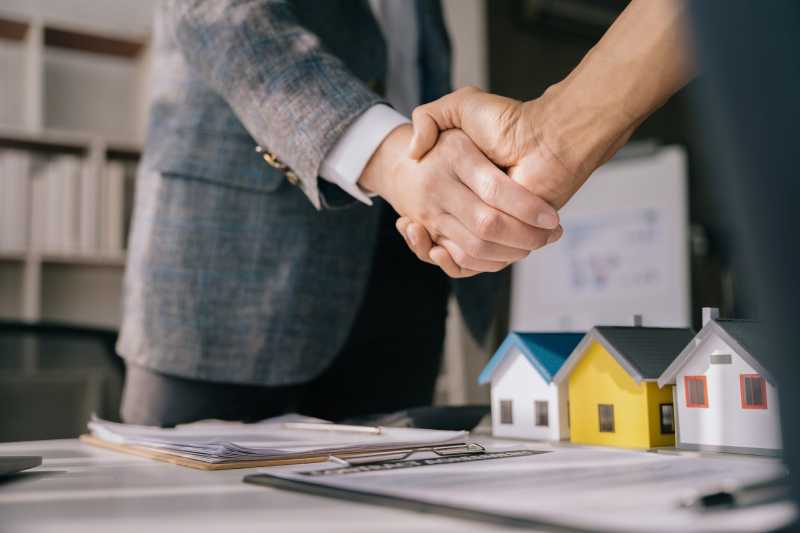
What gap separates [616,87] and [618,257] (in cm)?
210

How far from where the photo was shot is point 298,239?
1009mm

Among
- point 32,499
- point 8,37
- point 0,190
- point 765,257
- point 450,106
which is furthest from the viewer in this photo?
point 8,37

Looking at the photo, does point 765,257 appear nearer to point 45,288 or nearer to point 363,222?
point 363,222

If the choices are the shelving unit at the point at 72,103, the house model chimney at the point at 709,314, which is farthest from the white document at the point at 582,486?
the shelving unit at the point at 72,103

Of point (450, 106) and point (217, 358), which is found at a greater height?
point (450, 106)

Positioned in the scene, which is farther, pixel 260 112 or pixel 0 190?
pixel 0 190

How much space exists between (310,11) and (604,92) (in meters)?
0.46

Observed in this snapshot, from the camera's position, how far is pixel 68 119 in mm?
2436

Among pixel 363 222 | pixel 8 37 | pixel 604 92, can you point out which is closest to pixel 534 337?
pixel 604 92

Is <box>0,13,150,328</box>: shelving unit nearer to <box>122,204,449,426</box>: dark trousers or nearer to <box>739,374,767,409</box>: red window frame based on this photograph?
<box>122,204,449,426</box>: dark trousers

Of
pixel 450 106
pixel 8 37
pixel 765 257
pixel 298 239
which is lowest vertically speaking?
pixel 765 257

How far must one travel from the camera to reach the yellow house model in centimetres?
64

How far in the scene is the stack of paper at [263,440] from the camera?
567 millimetres

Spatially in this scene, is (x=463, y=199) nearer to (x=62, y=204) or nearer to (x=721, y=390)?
(x=721, y=390)
